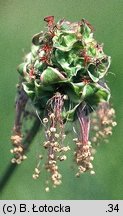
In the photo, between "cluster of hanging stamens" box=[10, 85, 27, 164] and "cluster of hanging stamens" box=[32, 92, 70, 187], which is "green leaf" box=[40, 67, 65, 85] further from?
"cluster of hanging stamens" box=[10, 85, 27, 164]

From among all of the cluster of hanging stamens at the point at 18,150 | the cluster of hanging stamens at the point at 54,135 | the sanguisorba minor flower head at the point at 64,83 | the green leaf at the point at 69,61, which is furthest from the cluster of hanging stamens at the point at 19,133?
the green leaf at the point at 69,61

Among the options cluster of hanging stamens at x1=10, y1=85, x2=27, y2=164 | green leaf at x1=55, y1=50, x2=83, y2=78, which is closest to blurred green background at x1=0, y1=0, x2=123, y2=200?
cluster of hanging stamens at x1=10, y1=85, x2=27, y2=164

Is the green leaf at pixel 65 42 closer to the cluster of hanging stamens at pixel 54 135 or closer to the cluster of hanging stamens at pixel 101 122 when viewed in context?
the cluster of hanging stamens at pixel 54 135

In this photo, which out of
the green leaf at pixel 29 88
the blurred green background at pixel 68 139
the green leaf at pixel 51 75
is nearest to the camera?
the green leaf at pixel 51 75

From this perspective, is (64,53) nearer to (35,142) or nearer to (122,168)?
(35,142)

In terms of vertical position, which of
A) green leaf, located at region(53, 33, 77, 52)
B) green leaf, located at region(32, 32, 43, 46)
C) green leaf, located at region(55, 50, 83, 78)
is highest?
green leaf, located at region(32, 32, 43, 46)

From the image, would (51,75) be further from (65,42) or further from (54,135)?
(54,135)

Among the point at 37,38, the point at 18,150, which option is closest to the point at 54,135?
the point at 18,150
